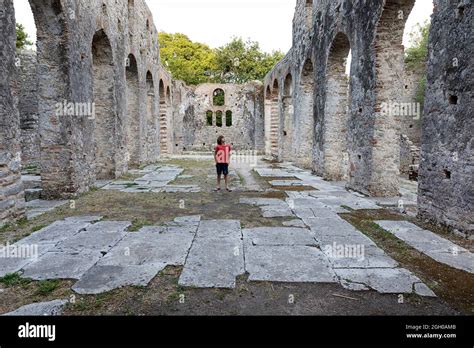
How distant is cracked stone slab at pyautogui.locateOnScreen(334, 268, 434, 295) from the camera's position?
345cm

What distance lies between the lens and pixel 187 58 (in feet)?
144

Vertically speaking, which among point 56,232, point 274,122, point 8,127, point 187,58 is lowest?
point 56,232

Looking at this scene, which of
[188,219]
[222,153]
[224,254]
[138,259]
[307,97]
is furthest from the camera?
[307,97]

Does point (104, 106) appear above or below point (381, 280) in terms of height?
above

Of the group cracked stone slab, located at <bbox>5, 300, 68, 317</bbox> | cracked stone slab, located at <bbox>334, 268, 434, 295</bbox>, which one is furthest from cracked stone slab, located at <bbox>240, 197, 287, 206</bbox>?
cracked stone slab, located at <bbox>5, 300, 68, 317</bbox>

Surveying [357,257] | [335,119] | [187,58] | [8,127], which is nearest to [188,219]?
[357,257]

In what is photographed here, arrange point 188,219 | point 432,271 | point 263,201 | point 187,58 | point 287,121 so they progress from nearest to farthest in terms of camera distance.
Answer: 1. point 432,271
2. point 188,219
3. point 263,201
4. point 287,121
5. point 187,58

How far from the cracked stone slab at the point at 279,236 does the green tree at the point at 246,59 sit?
34.7 meters

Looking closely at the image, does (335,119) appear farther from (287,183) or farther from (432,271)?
(432,271)

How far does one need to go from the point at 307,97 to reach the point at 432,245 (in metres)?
11.4

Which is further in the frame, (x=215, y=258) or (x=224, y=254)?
(x=224, y=254)

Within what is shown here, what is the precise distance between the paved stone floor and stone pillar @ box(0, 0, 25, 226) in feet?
2.81

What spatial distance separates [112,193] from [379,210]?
6.37m
